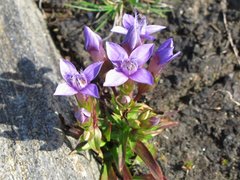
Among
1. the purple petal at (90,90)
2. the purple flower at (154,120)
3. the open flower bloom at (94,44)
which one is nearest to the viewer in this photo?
the purple petal at (90,90)

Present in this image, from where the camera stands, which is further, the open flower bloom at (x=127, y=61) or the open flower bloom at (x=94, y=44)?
the open flower bloom at (x=94, y=44)

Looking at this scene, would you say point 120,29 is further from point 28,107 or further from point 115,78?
point 28,107

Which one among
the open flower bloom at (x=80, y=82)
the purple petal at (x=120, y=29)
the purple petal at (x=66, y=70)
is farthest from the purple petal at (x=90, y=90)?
the purple petal at (x=120, y=29)

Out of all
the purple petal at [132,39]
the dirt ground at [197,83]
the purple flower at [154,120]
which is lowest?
the dirt ground at [197,83]

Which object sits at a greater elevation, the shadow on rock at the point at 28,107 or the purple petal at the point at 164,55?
the purple petal at the point at 164,55

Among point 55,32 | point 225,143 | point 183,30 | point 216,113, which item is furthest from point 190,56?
point 55,32

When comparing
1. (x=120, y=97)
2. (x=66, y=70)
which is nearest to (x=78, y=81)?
(x=66, y=70)

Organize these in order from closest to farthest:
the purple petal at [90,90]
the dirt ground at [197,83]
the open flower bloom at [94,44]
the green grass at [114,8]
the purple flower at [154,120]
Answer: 1. the purple petal at [90,90]
2. the open flower bloom at [94,44]
3. the purple flower at [154,120]
4. the dirt ground at [197,83]
5. the green grass at [114,8]

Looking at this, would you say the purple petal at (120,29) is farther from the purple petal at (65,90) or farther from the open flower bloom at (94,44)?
the purple petal at (65,90)
